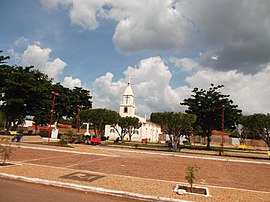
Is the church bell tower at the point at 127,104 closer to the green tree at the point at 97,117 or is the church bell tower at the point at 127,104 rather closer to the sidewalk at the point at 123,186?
the green tree at the point at 97,117

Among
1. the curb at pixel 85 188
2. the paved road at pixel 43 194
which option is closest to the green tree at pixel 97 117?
the curb at pixel 85 188

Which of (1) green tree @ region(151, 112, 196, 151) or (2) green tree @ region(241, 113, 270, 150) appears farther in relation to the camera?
(1) green tree @ region(151, 112, 196, 151)

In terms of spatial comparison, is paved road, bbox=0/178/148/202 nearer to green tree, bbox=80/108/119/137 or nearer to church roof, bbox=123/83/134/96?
green tree, bbox=80/108/119/137

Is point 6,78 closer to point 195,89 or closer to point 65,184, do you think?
point 195,89

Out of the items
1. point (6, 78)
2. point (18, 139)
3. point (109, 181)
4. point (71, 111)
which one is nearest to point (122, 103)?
point (71, 111)

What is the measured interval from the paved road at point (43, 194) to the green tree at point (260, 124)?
77.4ft

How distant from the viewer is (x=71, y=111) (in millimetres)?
62844

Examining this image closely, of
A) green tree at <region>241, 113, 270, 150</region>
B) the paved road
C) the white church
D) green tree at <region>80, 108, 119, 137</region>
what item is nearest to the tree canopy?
green tree at <region>80, 108, 119, 137</region>

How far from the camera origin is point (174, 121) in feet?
100

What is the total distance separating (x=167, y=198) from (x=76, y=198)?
2532 mm

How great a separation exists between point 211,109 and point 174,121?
8.62m

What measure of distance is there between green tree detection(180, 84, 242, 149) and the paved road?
102 ft

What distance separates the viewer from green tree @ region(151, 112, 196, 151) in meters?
30.3

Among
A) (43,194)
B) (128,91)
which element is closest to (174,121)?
(43,194)
